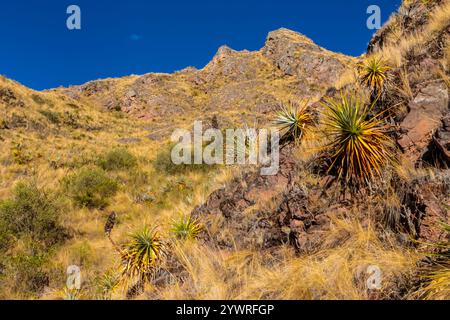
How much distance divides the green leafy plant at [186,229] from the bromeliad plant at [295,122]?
110 inches

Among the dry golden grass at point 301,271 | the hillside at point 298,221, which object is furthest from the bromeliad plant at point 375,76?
the dry golden grass at point 301,271

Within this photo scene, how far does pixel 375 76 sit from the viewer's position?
6082 millimetres

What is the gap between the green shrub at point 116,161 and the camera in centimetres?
1833

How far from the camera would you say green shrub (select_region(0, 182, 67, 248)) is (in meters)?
8.97

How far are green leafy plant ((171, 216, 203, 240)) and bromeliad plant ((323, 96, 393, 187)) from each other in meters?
2.95

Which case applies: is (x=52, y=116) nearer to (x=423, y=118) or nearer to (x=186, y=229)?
(x=186, y=229)

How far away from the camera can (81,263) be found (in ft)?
26.9

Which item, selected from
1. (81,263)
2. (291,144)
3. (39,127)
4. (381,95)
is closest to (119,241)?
(81,263)

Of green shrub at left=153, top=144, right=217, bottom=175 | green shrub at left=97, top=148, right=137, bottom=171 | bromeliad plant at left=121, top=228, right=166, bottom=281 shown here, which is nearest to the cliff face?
bromeliad plant at left=121, top=228, right=166, bottom=281

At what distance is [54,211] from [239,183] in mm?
6793

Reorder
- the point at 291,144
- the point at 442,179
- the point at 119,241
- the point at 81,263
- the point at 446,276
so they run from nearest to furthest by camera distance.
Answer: the point at 446,276 → the point at 442,179 → the point at 291,144 → the point at 81,263 → the point at 119,241

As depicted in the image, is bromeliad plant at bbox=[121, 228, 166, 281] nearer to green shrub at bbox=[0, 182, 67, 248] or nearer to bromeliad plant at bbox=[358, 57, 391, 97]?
green shrub at bbox=[0, 182, 67, 248]

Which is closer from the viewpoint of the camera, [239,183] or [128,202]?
[239,183]

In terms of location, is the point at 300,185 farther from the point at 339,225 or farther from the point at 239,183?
the point at 239,183
